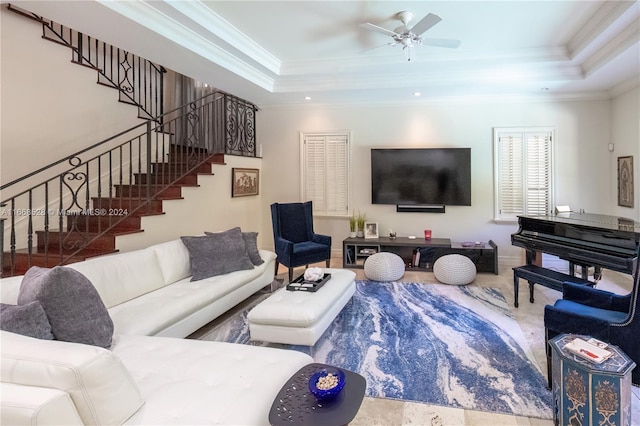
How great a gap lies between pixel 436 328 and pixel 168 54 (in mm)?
3973

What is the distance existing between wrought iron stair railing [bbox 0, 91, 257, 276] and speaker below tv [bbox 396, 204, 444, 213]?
9.61 ft

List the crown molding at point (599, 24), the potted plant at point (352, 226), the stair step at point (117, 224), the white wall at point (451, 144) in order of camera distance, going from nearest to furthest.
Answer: the crown molding at point (599, 24)
the stair step at point (117, 224)
the white wall at point (451, 144)
the potted plant at point (352, 226)

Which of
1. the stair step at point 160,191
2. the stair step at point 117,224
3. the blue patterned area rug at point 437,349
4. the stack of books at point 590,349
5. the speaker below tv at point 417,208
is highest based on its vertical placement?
the stair step at point 160,191

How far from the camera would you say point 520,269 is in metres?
3.74

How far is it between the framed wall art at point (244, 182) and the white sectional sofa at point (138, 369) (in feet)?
9.23

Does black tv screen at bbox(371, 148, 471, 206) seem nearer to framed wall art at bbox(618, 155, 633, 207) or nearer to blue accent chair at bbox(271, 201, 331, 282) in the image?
blue accent chair at bbox(271, 201, 331, 282)

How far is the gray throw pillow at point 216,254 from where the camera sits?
11.8 feet

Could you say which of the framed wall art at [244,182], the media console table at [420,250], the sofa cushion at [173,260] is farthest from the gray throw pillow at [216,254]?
the media console table at [420,250]

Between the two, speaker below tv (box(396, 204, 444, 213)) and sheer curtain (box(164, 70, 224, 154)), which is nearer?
speaker below tv (box(396, 204, 444, 213))

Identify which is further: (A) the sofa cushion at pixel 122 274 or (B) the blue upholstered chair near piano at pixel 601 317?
(A) the sofa cushion at pixel 122 274

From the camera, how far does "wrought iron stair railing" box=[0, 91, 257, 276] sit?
347cm

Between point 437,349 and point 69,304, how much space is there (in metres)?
2.63

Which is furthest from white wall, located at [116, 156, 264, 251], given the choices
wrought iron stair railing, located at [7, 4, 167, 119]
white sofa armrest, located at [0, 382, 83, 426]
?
white sofa armrest, located at [0, 382, 83, 426]

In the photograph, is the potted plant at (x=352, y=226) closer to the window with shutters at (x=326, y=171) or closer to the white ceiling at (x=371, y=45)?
the window with shutters at (x=326, y=171)
